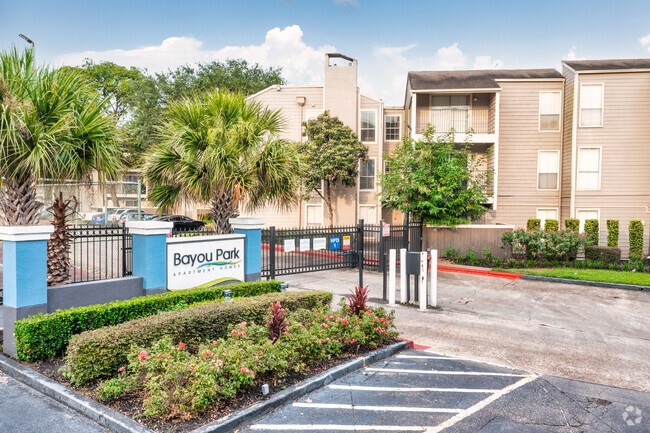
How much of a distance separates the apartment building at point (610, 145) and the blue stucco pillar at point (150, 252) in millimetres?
20927

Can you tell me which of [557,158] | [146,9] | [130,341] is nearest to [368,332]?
[130,341]

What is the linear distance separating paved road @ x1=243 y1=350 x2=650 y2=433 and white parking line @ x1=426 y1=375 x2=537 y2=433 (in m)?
0.01

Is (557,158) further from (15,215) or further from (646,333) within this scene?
(15,215)

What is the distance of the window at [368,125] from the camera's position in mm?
27625

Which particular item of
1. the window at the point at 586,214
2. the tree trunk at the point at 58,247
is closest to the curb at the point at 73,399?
the tree trunk at the point at 58,247

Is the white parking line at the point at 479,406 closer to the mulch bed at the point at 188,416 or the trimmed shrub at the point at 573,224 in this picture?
the mulch bed at the point at 188,416

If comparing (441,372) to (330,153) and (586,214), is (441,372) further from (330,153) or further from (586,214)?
(586,214)

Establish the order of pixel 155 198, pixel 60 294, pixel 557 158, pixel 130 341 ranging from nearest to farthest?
1. pixel 130 341
2. pixel 60 294
3. pixel 155 198
4. pixel 557 158

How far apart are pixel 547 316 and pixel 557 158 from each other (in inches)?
615

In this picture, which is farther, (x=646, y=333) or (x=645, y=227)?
(x=645, y=227)

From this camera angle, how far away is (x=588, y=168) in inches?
904

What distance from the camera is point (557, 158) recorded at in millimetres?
24266

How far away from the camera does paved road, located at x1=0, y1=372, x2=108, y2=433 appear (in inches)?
199

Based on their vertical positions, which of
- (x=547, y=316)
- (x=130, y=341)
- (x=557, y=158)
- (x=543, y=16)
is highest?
(x=543, y=16)
